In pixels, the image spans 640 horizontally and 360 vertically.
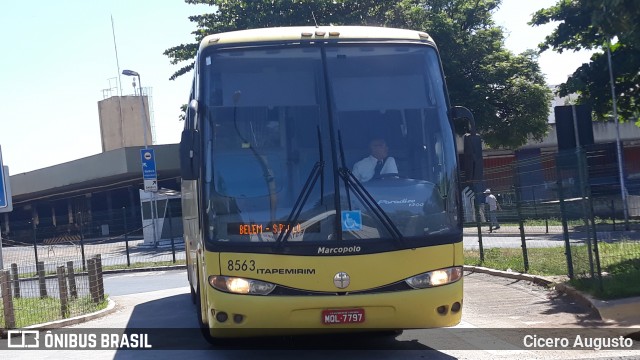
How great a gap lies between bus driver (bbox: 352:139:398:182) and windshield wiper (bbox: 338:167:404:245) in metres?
0.07

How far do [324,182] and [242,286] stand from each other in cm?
132

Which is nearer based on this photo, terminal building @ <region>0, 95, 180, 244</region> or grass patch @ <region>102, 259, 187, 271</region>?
grass patch @ <region>102, 259, 187, 271</region>

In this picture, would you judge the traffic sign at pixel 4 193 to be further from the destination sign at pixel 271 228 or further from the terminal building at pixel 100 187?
the terminal building at pixel 100 187

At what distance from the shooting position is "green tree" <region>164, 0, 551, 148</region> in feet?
122

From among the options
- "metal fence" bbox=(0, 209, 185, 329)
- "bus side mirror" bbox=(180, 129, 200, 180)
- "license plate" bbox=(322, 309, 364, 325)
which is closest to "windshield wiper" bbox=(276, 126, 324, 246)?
"license plate" bbox=(322, 309, 364, 325)

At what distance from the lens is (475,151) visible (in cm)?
909

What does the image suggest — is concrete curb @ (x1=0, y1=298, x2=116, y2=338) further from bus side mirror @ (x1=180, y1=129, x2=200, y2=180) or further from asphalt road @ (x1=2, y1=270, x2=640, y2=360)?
bus side mirror @ (x1=180, y1=129, x2=200, y2=180)

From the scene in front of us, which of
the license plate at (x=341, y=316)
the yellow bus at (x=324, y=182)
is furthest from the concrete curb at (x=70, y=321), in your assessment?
the license plate at (x=341, y=316)

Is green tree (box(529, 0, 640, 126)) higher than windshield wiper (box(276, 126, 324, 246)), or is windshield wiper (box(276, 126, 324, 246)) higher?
green tree (box(529, 0, 640, 126))

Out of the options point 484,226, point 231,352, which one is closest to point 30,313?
point 231,352

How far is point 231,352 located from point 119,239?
2284 centimetres

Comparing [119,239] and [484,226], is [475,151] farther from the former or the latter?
[119,239]

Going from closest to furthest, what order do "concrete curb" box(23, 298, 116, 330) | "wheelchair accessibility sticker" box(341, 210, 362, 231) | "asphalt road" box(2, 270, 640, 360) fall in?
"wheelchair accessibility sticker" box(341, 210, 362, 231)
"asphalt road" box(2, 270, 640, 360)
"concrete curb" box(23, 298, 116, 330)

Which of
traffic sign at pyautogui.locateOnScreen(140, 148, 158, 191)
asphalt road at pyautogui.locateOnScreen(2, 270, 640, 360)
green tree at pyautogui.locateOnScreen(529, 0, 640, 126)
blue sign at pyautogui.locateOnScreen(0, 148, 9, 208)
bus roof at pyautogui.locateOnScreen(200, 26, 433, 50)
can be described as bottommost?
asphalt road at pyautogui.locateOnScreen(2, 270, 640, 360)
